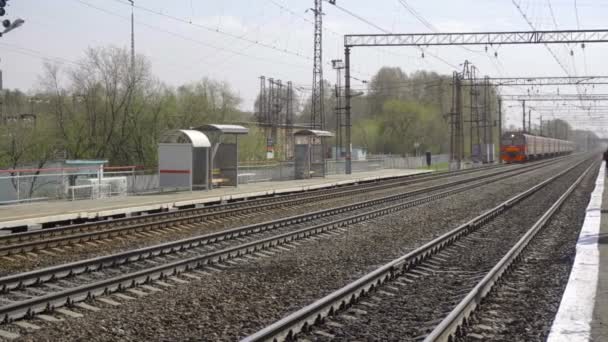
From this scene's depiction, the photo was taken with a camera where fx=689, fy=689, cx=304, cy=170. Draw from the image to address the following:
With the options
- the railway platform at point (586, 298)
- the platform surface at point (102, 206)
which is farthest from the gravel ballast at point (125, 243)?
the railway platform at point (586, 298)

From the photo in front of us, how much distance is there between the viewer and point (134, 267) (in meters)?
10.9

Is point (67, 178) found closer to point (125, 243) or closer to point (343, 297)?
point (125, 243)

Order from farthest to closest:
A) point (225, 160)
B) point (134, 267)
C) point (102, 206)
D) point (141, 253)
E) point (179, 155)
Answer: point (225, 160), point (179, 155), point (102, 206), point (141, 253), point (134, 267)

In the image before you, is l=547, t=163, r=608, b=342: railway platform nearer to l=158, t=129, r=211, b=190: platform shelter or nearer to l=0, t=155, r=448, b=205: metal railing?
l=158, t=129, r=211, b=190: platform shelter

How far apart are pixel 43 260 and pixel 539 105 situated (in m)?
89.3

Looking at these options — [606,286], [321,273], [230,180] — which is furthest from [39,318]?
[230,180]

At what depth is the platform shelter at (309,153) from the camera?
3559 centimetres

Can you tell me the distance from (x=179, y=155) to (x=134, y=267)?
14.7 metres

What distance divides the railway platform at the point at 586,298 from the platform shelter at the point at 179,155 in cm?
1484

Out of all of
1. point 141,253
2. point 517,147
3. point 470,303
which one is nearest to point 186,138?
point 141,253

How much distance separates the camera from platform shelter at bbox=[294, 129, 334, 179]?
117ft

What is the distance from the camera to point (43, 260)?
38.4 feet

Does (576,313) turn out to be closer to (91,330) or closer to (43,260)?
(91,330)

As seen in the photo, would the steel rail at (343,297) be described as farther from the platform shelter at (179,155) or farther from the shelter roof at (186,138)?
the platform shelter at (179,155)
